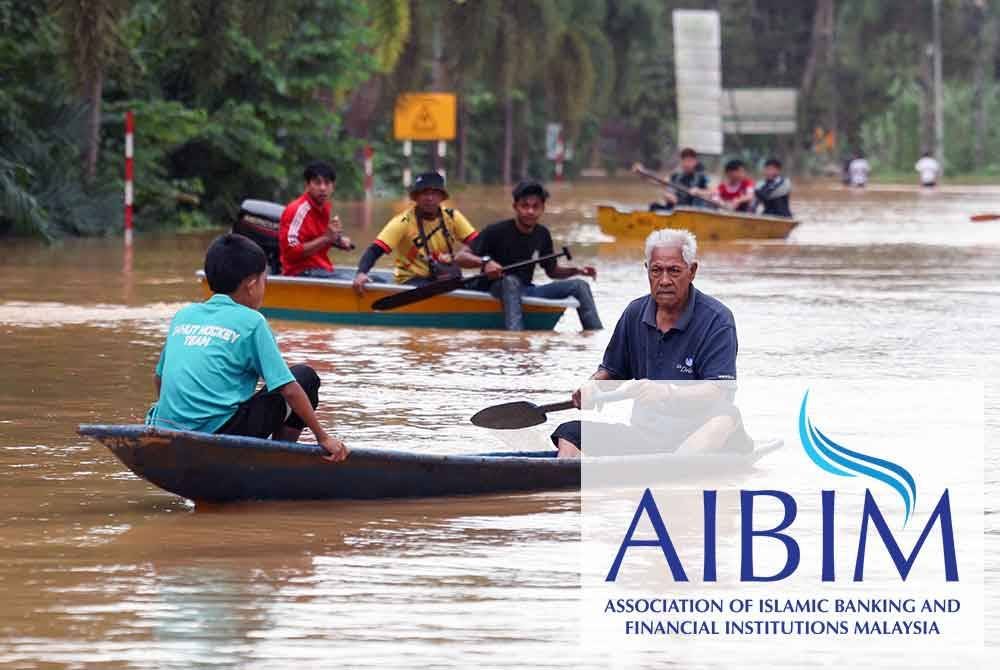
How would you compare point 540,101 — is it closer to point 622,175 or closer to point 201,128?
point 622,175

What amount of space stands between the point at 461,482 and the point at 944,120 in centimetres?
7575

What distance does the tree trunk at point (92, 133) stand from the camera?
2853 cm

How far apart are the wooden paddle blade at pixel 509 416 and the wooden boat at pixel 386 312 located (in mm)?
6772

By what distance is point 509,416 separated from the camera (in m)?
10.3

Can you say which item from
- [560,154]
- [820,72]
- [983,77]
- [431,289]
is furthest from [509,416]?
[820,72]

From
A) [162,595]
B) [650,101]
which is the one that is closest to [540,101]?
[650,101]

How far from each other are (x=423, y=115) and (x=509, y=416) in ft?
131

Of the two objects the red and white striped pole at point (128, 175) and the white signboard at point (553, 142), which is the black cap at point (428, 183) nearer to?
the red and white striped pole at point (128, 175)

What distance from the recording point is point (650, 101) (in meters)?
92.9

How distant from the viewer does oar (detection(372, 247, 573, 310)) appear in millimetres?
16781

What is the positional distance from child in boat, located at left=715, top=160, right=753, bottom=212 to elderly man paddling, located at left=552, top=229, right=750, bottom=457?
22654mm

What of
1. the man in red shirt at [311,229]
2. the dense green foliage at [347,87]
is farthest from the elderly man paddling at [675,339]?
the dense green foliage at [347,87]

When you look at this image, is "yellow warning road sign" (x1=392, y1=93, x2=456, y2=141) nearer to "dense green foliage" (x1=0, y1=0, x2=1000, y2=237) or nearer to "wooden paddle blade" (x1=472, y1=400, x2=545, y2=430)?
"dense green foliage" (x1=0, y1=0, x2=1000, y2=237)

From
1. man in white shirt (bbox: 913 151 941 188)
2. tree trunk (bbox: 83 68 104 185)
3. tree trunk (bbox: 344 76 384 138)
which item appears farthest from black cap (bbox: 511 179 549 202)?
man in white shirt (bbox: 913 151 941 188)
